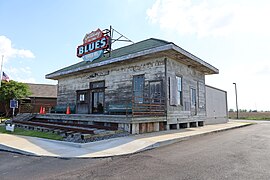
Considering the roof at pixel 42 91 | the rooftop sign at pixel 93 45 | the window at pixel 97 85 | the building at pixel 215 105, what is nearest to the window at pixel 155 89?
the window at pixel 97 85

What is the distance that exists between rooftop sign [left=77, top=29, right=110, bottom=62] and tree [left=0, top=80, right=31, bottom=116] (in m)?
13.4

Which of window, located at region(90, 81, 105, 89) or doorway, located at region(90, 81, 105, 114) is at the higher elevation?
window, located at region(90, 81, 105, 89)

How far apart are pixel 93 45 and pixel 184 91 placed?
8607mm

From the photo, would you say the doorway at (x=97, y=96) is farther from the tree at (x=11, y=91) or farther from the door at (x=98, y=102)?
the tree at (x=11, y=91)

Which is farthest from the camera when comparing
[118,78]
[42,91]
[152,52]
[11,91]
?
[42,91]

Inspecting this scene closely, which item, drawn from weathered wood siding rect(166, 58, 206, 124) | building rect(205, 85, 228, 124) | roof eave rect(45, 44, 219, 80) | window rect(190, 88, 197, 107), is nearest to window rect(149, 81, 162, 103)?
weathered wood siding rect(166, 58, 206, 124)

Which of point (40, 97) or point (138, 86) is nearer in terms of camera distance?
point (138, 86)

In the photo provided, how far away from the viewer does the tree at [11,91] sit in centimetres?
2461

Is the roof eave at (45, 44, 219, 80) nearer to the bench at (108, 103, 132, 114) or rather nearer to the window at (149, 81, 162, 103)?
the window at (149, 81, 162, 103)

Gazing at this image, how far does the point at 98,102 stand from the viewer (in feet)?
50.5

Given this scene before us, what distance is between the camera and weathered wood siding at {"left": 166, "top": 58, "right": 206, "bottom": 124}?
1159cm

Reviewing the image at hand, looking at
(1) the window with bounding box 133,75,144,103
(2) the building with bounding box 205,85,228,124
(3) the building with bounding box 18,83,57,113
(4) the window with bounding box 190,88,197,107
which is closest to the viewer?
(1) the window with bounding box 133,75,144,103

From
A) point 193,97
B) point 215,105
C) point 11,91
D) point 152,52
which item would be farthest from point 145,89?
point 11,91

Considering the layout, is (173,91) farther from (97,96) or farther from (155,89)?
(97,96)
